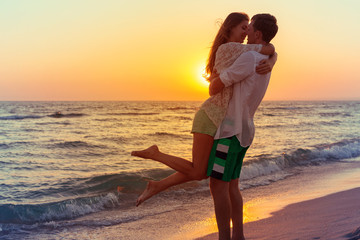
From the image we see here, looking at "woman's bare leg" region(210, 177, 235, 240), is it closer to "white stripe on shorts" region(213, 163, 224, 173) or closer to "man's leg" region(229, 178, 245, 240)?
"white stripe on shorts" region(213, 163, 224, 173)

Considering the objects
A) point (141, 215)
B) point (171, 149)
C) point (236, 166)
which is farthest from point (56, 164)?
Result: point (236, 166)

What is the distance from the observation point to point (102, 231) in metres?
4.54

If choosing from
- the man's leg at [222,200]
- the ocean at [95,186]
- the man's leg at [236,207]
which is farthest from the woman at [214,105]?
the ocean at [95,186]

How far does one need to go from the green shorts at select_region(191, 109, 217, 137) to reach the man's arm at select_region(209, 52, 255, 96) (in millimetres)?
270

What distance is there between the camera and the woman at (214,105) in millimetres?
2605

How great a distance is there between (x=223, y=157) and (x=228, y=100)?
416 mm

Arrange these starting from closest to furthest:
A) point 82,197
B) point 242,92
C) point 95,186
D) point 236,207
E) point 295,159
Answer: point 242,92 < point 236,207 < point 82,197 < point 95,186 < point 295,159

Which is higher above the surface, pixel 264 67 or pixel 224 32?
pixel 224 32

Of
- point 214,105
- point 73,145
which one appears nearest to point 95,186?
point 214,105

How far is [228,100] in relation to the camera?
2637 millimetres

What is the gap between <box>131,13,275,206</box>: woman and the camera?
2605 millimetres

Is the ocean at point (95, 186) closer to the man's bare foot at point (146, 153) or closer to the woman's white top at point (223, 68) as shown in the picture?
the man's bare foot at point (146, 153)

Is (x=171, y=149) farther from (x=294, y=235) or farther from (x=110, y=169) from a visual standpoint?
(x=294, y=235)

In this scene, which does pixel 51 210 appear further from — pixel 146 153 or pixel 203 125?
pixel 203 125
